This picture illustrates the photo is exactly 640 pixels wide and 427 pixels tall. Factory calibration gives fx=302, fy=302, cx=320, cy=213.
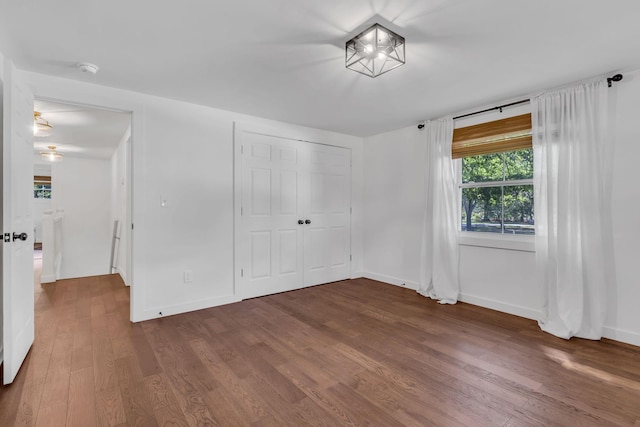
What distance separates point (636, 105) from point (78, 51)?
14.6 feet

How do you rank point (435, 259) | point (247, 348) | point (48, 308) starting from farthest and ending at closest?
point (435, 259), point (48, 308), point (247, 348)

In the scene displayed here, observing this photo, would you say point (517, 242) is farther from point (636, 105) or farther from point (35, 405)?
point (35, 405)

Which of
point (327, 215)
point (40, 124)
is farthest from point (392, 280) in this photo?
point (40, 124)

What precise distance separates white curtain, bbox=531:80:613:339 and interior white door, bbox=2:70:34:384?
4.22m

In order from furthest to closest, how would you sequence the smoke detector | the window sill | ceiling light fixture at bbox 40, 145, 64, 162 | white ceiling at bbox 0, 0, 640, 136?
ceiling light fixture at bbox 40, 145, 64, 162, the window sill, the smoke detector, white ceiling at bbox 0, 0, 640, 136

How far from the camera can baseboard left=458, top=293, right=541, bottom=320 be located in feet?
10.2

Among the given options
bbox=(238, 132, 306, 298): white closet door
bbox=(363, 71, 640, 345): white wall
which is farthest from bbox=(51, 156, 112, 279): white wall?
bbox=(363, 71, 640, 345): white wall

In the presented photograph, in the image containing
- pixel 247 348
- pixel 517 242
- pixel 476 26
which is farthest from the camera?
pixel 517 242

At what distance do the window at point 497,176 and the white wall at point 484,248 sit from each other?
1.12 feet

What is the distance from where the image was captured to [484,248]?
3.51m

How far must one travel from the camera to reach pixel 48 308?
344 centimetres

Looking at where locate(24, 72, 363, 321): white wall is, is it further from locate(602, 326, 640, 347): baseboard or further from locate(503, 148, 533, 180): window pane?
locate(602, 326, 640, 347): baseboard

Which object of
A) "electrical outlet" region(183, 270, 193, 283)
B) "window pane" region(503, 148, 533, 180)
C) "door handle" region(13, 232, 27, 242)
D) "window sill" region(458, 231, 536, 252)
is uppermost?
"window pane" region(503, 148, 533, 180)

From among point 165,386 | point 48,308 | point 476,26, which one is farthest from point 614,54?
point 48,308
